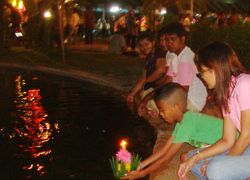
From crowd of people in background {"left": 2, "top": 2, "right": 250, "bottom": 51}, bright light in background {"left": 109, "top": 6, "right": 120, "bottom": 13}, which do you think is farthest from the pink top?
bright light in background {"left": 109, "top": 6, "right": 120, "bottom": 13}

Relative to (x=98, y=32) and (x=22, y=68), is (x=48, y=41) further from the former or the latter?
(x=98, y=32)

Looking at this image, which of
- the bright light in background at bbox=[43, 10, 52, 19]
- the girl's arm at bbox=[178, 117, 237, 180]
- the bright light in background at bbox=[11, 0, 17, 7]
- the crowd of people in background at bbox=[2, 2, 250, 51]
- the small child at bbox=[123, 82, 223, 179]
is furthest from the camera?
the bright light in background at bbox=[11, 0, 17, 7]

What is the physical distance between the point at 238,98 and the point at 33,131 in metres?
4.97

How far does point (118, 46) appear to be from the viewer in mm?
22094

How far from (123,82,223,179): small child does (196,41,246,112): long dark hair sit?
504 mm

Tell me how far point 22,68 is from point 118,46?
5830 millimetres

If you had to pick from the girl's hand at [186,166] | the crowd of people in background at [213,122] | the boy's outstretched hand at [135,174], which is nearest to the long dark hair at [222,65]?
the crowd of people in background at [213,122]

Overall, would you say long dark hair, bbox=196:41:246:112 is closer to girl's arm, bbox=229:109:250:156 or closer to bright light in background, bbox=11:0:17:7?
girl's arm, bbox=229:109:250:156

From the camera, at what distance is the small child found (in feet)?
16.0

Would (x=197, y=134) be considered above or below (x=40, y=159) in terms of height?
above

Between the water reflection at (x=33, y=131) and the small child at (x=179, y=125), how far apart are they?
1.98 m

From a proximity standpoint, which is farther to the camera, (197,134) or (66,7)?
(66,7)

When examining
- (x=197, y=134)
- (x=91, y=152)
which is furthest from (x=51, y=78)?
(x=197, y=134)

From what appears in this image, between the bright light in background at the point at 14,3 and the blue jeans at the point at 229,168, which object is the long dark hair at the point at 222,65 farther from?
the bright light in background at the point at 14,3
